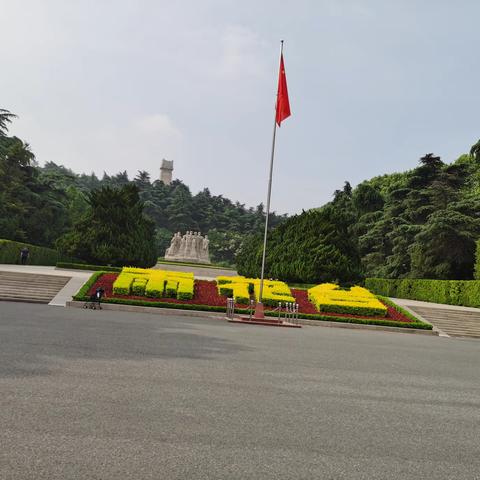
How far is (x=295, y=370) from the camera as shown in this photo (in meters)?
9.79

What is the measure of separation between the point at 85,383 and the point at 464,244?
1803 inches

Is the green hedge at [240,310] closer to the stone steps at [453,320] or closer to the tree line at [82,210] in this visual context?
the stone steps at [453,320]

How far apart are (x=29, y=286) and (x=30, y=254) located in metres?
26.2

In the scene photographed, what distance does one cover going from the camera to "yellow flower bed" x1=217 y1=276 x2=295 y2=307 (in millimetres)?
25250

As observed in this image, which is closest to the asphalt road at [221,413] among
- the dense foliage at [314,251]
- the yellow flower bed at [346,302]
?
the yellow flower bed at [346,302]

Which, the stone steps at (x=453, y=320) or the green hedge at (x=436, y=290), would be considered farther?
the green hedge at (x=436, y=290)

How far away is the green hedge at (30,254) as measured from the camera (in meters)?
42.1

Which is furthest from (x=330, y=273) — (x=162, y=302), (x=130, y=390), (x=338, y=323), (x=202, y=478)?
(x=202, y=478)

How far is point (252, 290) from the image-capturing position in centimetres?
2750

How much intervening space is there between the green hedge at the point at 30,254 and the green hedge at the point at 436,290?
34.7 meters

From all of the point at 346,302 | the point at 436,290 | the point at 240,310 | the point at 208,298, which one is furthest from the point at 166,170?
the point at 240,310

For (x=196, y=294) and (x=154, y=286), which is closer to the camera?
(x=154, y=286)

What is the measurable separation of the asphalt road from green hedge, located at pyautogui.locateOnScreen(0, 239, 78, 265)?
109 feet

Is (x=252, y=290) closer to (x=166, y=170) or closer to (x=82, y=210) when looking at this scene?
(x=82, y=210)
